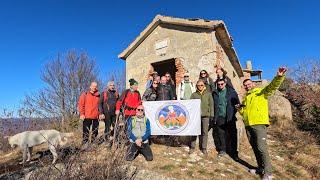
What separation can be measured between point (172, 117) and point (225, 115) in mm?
1373

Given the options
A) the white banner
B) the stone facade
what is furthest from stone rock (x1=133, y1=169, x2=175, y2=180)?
the stone facade

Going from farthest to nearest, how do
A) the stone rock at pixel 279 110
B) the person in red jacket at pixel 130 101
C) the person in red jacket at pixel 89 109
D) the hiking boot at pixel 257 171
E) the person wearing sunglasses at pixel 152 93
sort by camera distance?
the stone rock at pixel 279 110 < the person wearing sunglasses at pixel 152 93 < the person in red jacket at pixel 89 109 < the person in red jacket at pixel 130 101 < the hiking boot at pixel 257 171

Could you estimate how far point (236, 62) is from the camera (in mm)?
12883

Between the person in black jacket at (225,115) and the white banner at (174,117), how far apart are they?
46cm

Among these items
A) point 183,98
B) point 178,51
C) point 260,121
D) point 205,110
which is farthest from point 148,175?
point 178,51

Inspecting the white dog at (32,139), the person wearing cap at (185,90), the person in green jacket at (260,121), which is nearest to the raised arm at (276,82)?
the person in green jacket at (260,121)

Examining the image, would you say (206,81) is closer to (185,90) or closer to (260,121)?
(185,90)

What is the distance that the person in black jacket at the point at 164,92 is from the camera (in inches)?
318

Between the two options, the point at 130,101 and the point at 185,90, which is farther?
the point at 185,90

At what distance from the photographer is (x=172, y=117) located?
7898 millimetres

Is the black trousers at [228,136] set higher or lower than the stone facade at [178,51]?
lower

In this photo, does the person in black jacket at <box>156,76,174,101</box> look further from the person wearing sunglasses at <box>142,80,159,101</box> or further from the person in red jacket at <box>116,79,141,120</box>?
the person in red jacket at <box>116,79,141,120</box>

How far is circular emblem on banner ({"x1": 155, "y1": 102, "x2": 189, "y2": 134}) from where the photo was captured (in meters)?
7.75

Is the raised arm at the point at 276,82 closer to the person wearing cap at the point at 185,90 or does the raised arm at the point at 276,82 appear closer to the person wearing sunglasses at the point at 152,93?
the person wearing cap at the point at 185,90
